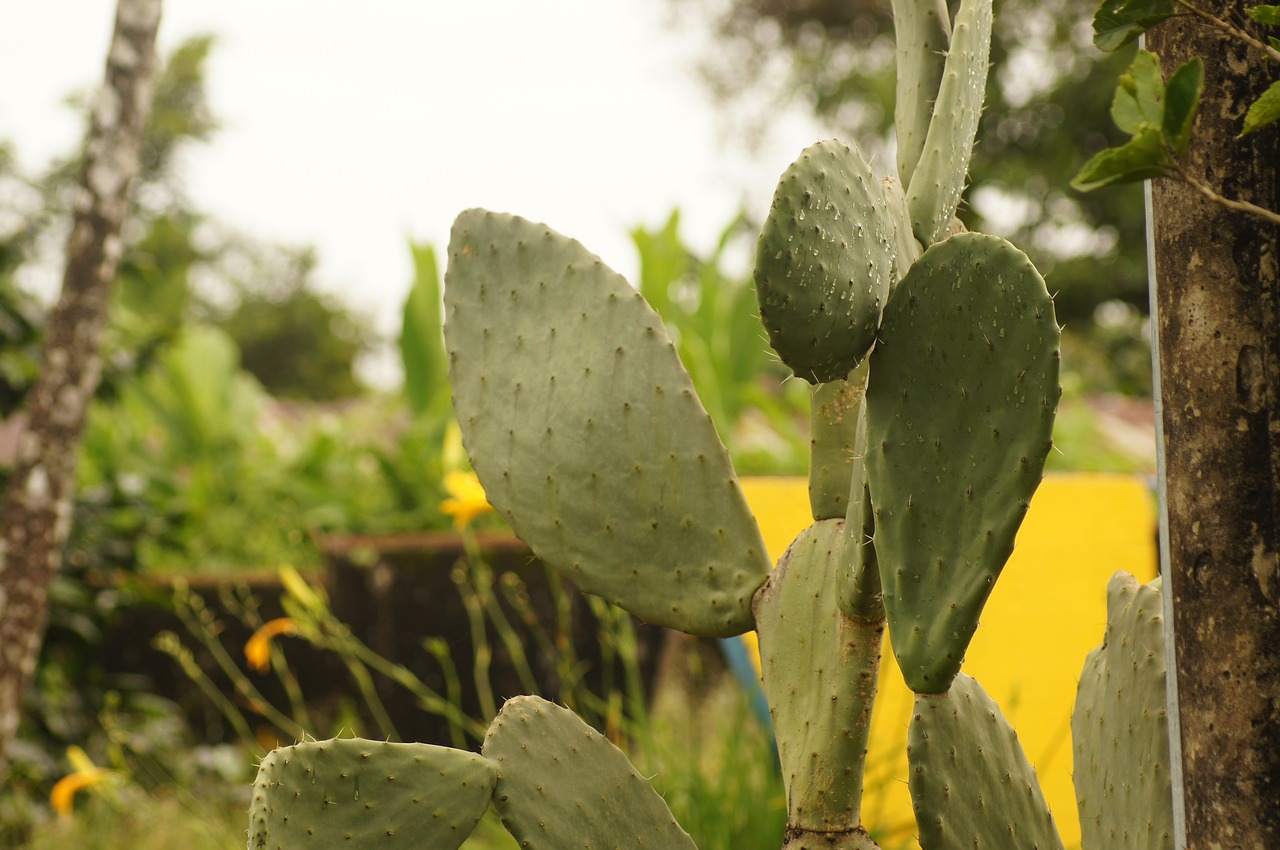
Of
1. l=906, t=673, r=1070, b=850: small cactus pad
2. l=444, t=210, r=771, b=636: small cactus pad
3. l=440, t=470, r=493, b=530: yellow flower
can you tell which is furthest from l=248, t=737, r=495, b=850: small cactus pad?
l=440, t=470, r=493, b=530: yellow flower

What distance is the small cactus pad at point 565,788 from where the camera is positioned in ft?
2.86

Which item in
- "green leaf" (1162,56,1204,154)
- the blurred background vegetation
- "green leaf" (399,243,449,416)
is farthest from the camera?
"green leaf" (399,243,449,416)

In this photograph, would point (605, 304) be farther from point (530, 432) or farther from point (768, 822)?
point (768, 822)

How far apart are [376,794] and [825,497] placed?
1.38 feet

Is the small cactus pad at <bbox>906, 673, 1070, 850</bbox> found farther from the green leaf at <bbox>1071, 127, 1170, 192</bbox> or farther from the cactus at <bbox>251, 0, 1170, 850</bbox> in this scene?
the green leaf at <bbox>1071, 127, 1170, 192</bbox>

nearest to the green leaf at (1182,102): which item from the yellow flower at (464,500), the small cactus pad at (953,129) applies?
the small cactus pad at (953,129)

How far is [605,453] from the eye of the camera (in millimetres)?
971

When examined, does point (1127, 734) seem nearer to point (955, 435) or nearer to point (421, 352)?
point (955, 435)

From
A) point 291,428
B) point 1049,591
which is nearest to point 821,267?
point 1049,591

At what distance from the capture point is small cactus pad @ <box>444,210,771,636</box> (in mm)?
961

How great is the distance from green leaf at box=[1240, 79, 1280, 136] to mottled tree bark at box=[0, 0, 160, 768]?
2.02 meters

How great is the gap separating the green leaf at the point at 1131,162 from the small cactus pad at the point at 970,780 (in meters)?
0.40

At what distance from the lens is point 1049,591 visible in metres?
2.51

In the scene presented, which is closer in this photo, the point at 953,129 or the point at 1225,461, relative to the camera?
the point at 1225,461
